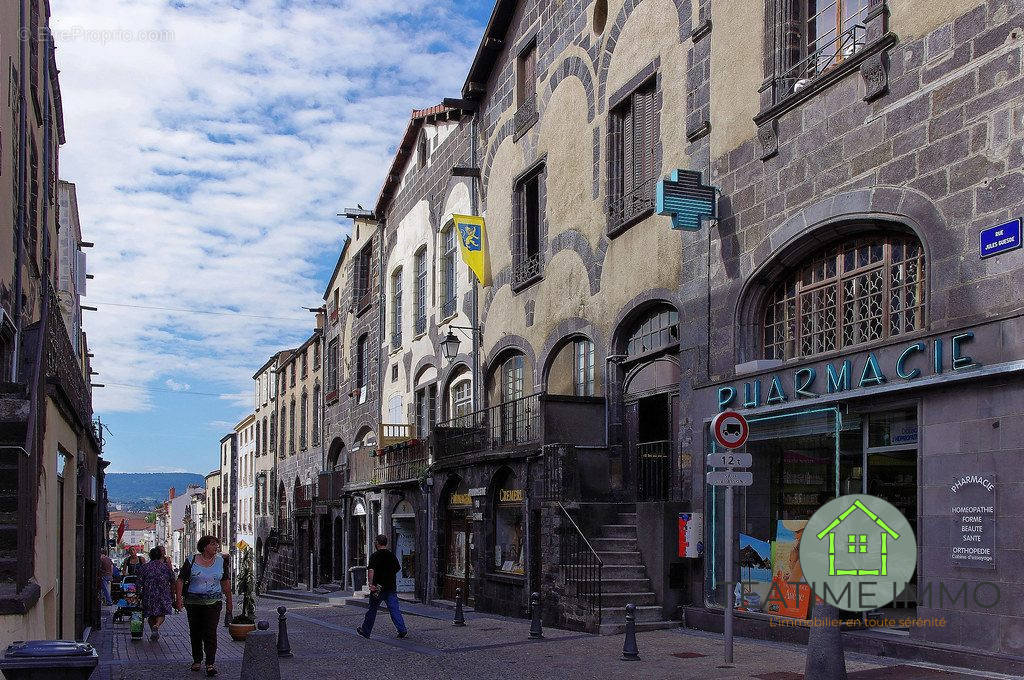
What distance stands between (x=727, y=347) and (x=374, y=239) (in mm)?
22040

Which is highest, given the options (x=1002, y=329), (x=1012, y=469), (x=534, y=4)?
(x=534, y=4)

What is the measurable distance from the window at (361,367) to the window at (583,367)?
16379 mm

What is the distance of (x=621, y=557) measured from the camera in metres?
15.9

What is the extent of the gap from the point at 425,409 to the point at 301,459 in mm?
17661

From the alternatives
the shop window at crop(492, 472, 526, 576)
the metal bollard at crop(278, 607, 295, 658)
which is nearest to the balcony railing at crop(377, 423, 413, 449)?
the shop window at crop(492, 472, 526, 576)

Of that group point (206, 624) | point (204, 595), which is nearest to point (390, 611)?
point (206, 624)

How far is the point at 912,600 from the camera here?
1104cm

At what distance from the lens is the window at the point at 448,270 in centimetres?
2739

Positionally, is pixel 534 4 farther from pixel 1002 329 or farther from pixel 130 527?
pixel 130 527

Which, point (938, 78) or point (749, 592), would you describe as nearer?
point (938, 78)

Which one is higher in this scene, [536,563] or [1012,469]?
[1012,469]

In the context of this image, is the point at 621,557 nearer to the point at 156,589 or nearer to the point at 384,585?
the point at 384,585

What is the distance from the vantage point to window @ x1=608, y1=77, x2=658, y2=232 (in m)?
17.5

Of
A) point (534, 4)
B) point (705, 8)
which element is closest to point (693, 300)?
point (705, 8)
